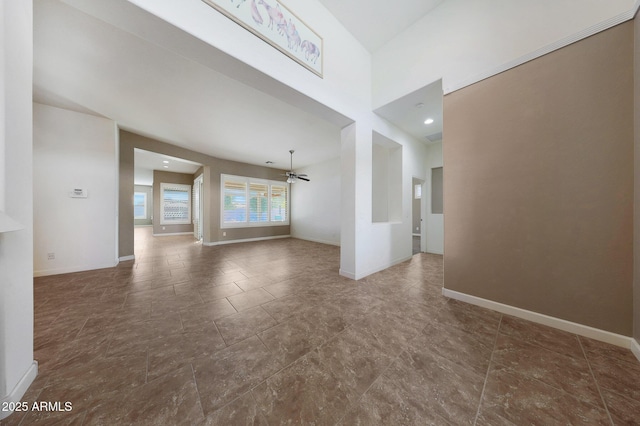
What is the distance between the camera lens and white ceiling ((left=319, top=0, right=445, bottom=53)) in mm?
2549

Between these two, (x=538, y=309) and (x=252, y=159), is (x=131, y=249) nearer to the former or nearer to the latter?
(x=252, y=159)

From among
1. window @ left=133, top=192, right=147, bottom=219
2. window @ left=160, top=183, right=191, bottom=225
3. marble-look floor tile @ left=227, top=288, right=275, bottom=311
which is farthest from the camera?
window @ left=133, top=192, right=147, bottom=219

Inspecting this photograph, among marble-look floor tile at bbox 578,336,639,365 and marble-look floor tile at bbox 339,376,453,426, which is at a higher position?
marble-look floor tile at bbox 339,376,453,426

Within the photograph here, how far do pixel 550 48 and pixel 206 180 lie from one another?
24.7 ft

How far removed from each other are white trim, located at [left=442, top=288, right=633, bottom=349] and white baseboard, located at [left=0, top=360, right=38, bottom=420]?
11.9 feet

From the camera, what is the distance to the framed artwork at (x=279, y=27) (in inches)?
68.6

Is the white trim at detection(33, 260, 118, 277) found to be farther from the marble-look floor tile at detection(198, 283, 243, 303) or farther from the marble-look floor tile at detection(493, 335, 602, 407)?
the marble-look floor tile at detection(493, 335, 602, 407)

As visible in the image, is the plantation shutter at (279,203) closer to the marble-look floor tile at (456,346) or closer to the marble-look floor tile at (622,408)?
the marble-look floor tile at (456,346)

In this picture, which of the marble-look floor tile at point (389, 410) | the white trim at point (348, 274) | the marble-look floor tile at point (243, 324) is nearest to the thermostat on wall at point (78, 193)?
the marble-look floor tile at point (243, 324)

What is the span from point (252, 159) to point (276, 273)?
456cm

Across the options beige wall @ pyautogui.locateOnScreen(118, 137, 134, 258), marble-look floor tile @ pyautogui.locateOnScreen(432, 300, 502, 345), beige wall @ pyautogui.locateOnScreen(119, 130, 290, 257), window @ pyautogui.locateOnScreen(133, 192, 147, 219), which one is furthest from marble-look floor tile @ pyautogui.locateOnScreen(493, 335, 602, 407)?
window @ pyautogui.locateOnScreen(133, 192, 147, 219)

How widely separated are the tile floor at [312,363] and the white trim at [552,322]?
0.09m

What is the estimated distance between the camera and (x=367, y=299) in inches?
95.0

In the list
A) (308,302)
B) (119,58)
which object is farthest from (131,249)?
(308,302)
